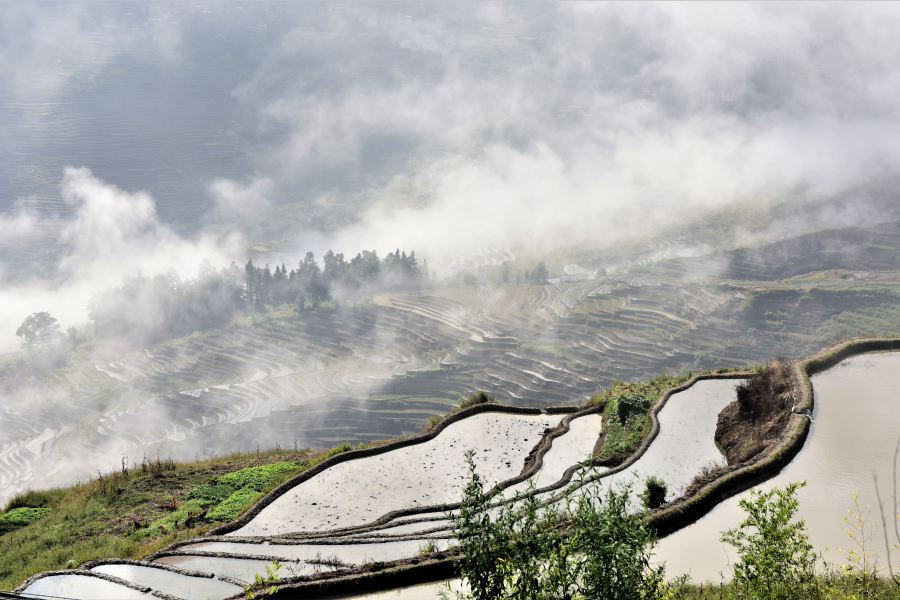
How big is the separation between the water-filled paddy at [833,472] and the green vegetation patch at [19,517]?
16880mm

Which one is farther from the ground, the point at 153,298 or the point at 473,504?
the point at 153,298

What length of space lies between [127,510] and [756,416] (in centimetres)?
1903

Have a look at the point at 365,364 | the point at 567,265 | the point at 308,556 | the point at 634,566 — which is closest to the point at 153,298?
the point at 365,364

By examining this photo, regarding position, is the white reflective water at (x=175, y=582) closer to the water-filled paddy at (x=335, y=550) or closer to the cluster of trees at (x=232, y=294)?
the water-filled paddy at (x=335, y=550)

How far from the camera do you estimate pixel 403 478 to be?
18062 millimetres

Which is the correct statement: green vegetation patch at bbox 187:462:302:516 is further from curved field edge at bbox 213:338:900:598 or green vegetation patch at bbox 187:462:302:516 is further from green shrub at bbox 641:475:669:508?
green shrub at bbox 641:475:669:508

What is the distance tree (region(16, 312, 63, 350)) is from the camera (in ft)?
363

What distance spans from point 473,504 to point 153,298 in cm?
13079

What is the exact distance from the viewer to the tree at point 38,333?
110750 millimetres

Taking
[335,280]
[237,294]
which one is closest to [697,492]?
[335,280]

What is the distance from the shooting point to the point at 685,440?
59.8 ft

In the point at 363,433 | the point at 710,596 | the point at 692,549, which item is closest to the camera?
the point at 710,596

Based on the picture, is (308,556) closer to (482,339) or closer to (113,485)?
(113,485)

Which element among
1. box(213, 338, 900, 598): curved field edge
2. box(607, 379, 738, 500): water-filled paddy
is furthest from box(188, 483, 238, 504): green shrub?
box(607, 379, 738, 500): water-filled paddy
